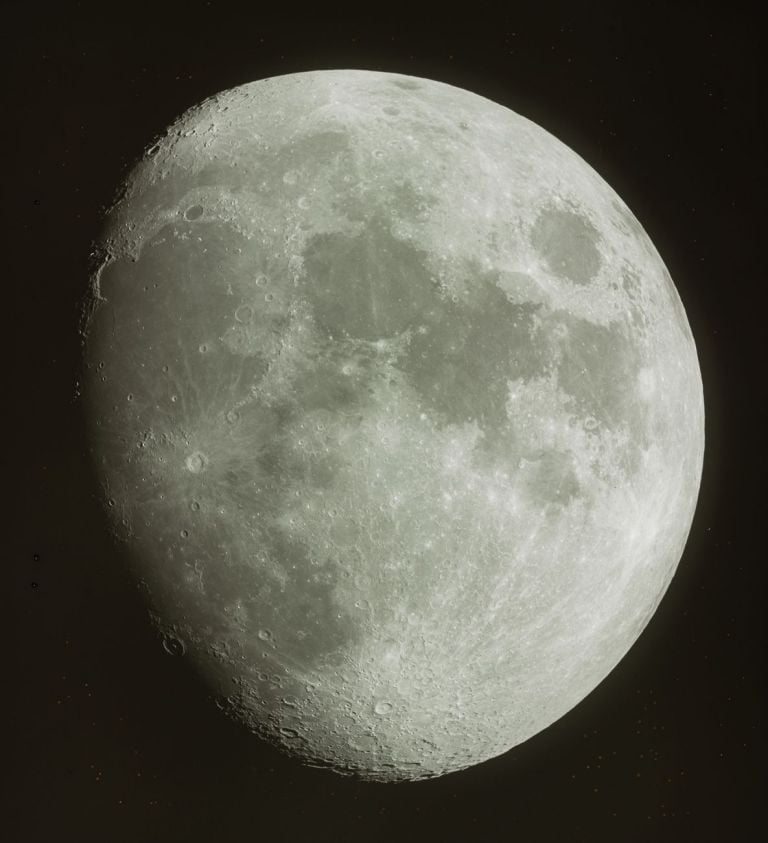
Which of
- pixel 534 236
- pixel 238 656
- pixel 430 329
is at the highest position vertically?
pixel 534 236

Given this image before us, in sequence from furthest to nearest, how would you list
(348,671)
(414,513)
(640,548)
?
(640,548) < (348,671) < (414,513)

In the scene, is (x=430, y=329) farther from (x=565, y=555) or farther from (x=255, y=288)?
(x=565, y=555)

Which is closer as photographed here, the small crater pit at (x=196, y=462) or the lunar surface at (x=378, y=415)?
the lunar surface at (x=378, y=415)

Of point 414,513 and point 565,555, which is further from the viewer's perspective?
point 565,555

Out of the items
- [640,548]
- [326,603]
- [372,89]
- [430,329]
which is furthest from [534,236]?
[326,603]

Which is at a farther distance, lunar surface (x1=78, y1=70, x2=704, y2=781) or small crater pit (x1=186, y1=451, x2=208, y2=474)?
small crater pit (x1=186, y1=451, x2=208, y2=474)

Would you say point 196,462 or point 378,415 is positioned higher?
point 378,415

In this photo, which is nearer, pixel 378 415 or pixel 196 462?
pixel 378 415

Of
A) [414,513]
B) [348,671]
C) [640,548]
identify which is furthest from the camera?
[640,548]
